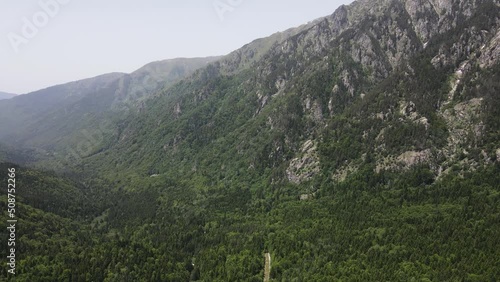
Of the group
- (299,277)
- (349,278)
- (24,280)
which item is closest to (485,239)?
(349,278)

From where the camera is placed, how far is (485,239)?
645ft

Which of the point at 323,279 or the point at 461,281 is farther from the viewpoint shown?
the point at 323,279

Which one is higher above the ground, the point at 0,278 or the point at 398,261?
the point at 0,278

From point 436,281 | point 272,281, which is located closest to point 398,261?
point 436,281

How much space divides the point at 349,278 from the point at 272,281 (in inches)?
1480

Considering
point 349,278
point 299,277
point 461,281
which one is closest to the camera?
point 461,281

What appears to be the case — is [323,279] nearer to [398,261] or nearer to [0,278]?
[398,261]

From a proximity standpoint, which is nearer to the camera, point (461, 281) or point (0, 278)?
point (461, 281)

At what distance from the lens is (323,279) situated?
621ft

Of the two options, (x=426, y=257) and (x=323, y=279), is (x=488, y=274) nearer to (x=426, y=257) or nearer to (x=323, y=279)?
(x=426, y=257)

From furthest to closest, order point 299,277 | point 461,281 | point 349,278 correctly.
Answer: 1. point 299,277
2. point 349,278
3. point 461,281

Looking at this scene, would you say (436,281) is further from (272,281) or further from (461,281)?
(272,281)

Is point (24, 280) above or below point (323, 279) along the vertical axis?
above

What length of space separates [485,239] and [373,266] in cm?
5588
